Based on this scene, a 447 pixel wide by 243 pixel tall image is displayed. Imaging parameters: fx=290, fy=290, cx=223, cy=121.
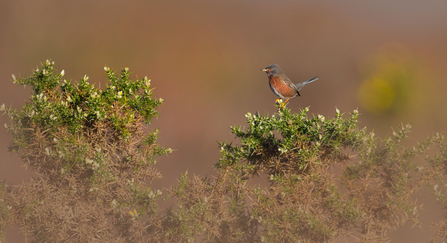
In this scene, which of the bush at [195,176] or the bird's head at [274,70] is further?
the bird's head at [274,70]

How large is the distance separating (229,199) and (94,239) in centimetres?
172

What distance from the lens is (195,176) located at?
343 cm

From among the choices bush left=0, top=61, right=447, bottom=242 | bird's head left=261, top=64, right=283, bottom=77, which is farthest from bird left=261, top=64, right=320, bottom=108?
bush left=0, top=61, right=447, bottom=242

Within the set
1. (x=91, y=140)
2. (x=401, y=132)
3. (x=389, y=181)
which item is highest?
(x=401, y=132)

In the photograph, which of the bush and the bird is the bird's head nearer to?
the bird

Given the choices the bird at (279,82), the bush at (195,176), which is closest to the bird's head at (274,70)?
the bird at (279,82)

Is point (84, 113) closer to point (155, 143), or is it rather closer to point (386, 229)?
point (155, 143)

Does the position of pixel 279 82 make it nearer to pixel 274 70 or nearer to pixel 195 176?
pixel 274 70

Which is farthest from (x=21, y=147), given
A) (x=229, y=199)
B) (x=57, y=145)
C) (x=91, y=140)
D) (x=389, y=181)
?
(x=389, y=181)

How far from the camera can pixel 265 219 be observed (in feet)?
11.3

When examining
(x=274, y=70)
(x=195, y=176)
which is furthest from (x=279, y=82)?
(x=195, y=176)

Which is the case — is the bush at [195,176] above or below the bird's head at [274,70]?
below

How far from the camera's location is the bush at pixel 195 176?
323 cm

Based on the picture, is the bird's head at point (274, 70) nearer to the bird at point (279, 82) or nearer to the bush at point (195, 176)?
the bird at point (279, 82)
